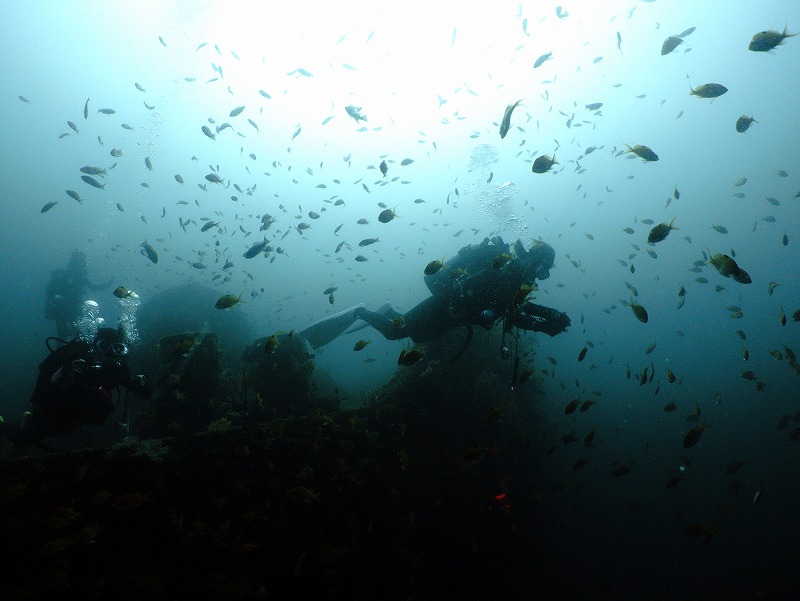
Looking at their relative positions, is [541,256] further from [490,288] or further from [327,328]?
[327,328]

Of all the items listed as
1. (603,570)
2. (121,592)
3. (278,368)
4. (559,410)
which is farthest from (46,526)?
(559,410)

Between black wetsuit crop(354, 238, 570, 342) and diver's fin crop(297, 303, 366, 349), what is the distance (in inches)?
113

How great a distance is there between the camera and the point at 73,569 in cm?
344

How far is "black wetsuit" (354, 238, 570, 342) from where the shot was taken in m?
7.00

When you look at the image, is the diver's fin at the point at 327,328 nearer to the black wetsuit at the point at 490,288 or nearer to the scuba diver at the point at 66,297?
the black wetsuit at the point at 490,288

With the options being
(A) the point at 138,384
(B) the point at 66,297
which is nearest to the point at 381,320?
(A) the point at 138,384

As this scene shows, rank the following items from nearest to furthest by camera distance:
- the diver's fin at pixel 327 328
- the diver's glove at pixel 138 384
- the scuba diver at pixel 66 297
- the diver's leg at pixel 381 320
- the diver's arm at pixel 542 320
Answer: the diver's glove at pixel 138 384 → the diver's arm at pixel 542 320 → the diver's leg at pixel 381 320 → the diver's fin at pixel 327 328 → the scuba diver at pixel 66 297

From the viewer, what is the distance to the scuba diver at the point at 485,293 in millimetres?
6996

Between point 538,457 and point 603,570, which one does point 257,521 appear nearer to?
point 538,457

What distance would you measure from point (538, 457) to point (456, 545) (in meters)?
4.97

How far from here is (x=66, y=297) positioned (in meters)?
19.7

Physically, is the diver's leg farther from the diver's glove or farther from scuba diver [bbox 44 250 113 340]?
scuba diver [bbox 44 250 113 340]

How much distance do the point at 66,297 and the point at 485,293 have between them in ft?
78.8

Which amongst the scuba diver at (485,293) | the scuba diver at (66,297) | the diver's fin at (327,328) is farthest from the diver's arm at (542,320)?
the scuba diver at (66,297)
